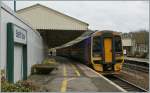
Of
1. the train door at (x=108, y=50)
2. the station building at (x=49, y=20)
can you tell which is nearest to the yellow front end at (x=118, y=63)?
the train door at (x=108, y=50)

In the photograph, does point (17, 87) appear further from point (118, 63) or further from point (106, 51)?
point (118, 63)

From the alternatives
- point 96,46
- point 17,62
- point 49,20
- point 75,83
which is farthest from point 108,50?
point 49,20

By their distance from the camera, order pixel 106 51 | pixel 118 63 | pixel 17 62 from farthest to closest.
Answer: pixel 118 63
pixel 106 51
pixel 17 62

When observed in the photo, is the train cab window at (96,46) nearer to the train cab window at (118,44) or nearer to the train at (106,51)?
the train at (106,51)

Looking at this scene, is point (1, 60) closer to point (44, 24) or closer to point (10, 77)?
point (10, 77)

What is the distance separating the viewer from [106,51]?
2423 cm

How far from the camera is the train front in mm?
24203

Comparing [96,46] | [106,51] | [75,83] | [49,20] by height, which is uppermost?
[49,20]

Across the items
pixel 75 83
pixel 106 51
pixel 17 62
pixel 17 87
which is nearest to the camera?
pixel 17 87

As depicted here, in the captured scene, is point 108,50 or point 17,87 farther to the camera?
point 108,50

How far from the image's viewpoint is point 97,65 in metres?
24.6

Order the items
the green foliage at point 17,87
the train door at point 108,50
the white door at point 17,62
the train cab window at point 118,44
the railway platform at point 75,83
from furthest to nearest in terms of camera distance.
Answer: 1. the train cab window at point 118,44
2. the train door at point 108,50
3. the white door at point 17,62
4. the railway platform at point 75,83
5. the green foliage at point 17,87

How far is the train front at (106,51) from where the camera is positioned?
24203mm

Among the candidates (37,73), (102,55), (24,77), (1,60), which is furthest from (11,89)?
(102,55)
